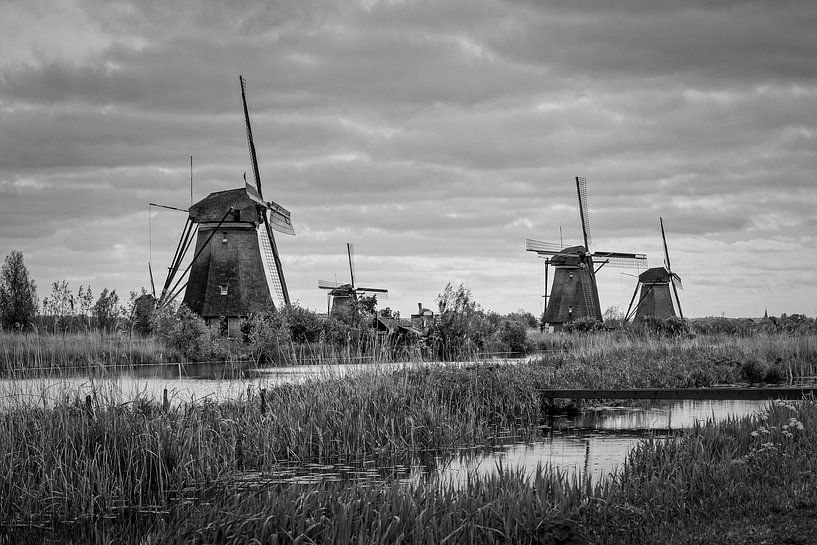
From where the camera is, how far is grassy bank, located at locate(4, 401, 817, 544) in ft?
21.1

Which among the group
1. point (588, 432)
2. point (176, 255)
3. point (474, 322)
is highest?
point (176, 255)

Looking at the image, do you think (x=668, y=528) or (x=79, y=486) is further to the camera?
(x=79, y=486)

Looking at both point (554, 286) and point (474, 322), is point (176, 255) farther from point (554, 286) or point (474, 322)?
point (554, 286)

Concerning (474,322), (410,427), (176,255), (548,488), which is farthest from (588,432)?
(176,255)

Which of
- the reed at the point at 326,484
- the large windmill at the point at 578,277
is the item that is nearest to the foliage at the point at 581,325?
the large windmill at the point at 578,277

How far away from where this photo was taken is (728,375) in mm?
22484

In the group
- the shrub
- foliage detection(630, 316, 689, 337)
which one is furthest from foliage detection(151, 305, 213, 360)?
foliage detection(630, 316, 689, 337)

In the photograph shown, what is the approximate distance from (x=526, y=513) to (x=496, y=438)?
6700 millimetres

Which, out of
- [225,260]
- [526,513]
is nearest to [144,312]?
[225,260]

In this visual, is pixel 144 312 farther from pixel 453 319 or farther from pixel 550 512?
pixel 550 512

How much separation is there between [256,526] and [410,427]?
20.1 feet

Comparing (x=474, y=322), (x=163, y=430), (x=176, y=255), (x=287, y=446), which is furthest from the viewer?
(x=176, y=255)

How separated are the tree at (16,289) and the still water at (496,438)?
30.3 m

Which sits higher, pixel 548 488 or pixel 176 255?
pixel 176 255
